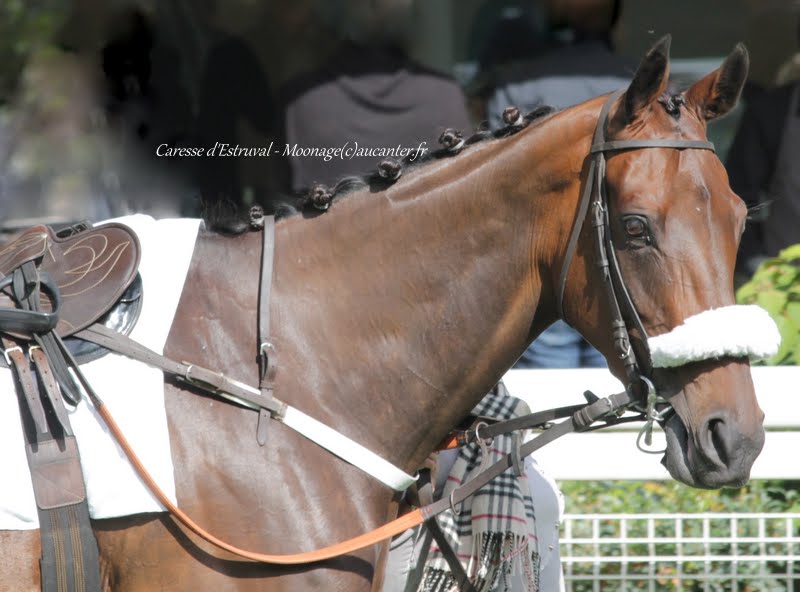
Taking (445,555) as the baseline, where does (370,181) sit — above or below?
above

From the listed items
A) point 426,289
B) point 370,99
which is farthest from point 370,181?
point 370,99

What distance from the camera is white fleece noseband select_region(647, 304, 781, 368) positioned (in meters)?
2.02

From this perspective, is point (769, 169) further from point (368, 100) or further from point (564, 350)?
point (368, 100)

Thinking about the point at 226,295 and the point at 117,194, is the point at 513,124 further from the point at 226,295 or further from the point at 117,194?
the point at 117,194

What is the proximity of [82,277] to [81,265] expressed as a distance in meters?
0.04

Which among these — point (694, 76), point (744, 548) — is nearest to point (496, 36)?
point (694, 76)

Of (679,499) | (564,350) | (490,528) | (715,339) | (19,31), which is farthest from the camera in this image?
(19,31)

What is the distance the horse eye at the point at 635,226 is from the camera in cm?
210

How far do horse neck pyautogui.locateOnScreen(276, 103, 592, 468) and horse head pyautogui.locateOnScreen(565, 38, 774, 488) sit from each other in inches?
6.0

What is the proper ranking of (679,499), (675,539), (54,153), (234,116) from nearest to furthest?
(675,539)
(679,499)
(234,116)
(54,153)

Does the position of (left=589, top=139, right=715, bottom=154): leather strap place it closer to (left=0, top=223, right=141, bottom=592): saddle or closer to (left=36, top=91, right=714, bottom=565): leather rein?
(left=36, top=91, right=714, bottom=565): leather rein

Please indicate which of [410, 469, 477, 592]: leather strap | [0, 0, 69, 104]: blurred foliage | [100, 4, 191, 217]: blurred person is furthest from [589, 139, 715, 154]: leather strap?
[0, 0, 69, 104]: blurred foliage

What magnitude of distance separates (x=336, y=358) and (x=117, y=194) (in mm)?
2975

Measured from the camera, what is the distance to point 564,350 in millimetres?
4020
